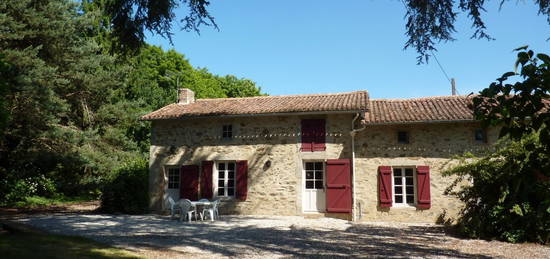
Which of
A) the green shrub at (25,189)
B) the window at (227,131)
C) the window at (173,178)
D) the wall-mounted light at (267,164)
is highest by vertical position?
the window at (227,131)

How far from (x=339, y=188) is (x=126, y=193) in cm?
715

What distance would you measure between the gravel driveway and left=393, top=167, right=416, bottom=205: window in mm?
1033

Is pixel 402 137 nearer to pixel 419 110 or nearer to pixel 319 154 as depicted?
pixel 419 110

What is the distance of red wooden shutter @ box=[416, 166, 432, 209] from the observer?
36.6ft

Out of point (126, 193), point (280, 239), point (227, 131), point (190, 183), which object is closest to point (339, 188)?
point (227, 131)

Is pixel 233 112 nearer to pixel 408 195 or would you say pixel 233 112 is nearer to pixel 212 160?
pixel 212 160

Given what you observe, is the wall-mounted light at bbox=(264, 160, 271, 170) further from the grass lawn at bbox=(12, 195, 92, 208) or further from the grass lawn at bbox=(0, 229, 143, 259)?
the grass lawn at bbox=(12, 195, 92, 208)

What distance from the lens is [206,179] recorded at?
12594 millimetres

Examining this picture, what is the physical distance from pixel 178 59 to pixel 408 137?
71.0 feet

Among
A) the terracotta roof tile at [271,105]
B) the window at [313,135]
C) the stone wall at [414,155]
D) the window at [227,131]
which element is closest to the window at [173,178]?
the terracotta roof tile at [271,105]

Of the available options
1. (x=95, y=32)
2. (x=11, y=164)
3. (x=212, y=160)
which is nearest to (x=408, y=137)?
(x=212, y=160)

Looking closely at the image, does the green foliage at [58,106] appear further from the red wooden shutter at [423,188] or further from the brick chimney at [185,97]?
the red wooden shutter at [423,188]

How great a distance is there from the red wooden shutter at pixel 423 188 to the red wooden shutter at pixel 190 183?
6.93 m

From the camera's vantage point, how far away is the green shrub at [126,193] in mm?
12938
